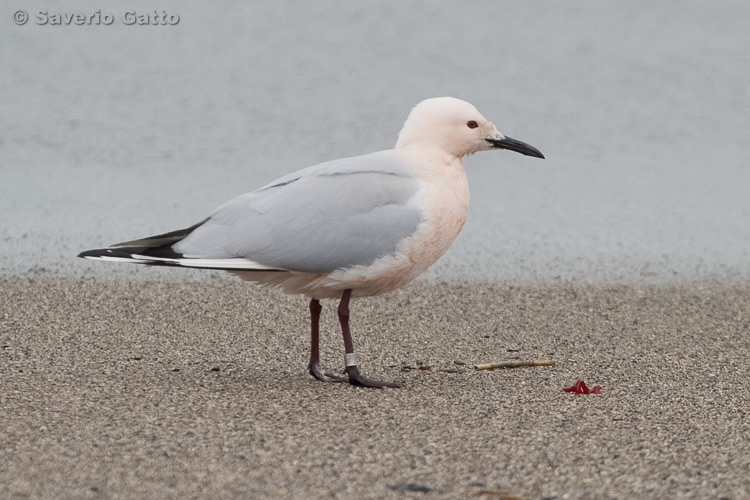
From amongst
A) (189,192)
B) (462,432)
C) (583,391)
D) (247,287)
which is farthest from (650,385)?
(189,192)

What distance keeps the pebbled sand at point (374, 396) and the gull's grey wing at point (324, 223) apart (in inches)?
24.9

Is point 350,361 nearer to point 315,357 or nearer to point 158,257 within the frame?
point 315,357

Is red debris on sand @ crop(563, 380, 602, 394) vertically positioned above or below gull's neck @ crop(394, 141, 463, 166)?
below

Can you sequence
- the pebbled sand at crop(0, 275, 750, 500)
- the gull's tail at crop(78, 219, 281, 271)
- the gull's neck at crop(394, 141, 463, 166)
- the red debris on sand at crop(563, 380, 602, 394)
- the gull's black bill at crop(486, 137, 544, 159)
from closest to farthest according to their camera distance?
the pebbled sand at crop(0, 275, 750, 500)
the gull's tail at crop(78, 219, 281, 271)
the red debris on sand at crop(563, 380, 602, 394)
the gull's neck at crop(394, 141, 463, 166)
the gull's black bill at crop(486, 137, 544, 159)

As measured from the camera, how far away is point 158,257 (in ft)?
15.7

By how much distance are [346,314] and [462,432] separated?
1.09 m

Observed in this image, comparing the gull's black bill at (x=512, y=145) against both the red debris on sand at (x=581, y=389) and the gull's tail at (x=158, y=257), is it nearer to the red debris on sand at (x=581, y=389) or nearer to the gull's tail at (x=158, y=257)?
the red debris on sand at (x=581, y=389)

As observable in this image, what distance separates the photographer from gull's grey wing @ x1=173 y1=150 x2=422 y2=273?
188 inches

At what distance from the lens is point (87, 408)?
4395 millimetres

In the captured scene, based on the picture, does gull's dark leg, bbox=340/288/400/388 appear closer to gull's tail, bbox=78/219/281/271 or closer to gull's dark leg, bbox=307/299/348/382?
gull's dark leg, bbox=307/299/348/382

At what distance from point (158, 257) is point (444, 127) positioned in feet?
4.92

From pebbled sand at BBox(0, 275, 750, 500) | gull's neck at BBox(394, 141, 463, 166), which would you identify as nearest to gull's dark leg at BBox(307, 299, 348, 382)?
pebbled sand at BBox(0, 275, 750, 500)

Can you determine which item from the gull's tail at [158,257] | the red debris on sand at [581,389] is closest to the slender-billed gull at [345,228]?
the gull's tail at [158,257]

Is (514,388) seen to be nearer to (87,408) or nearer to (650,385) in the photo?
(650,385)
